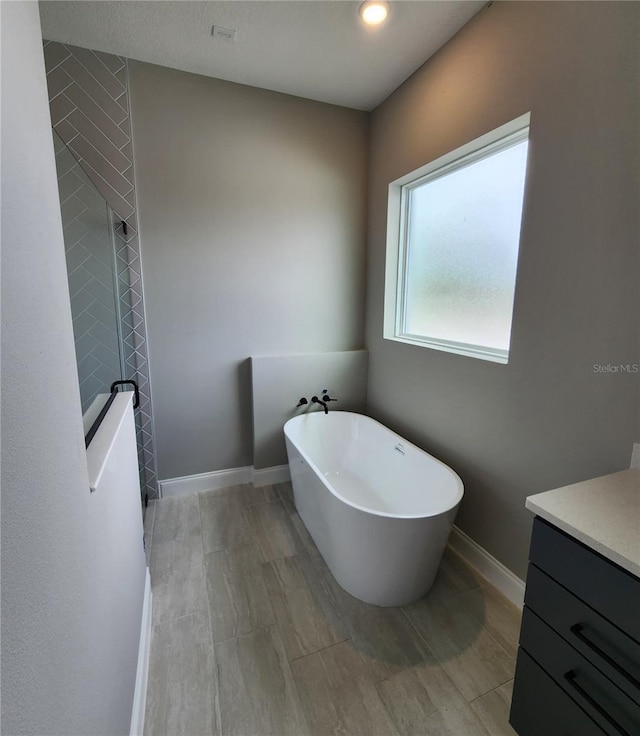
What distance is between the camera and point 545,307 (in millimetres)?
1490

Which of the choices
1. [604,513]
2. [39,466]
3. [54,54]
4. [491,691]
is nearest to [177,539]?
[491,691]

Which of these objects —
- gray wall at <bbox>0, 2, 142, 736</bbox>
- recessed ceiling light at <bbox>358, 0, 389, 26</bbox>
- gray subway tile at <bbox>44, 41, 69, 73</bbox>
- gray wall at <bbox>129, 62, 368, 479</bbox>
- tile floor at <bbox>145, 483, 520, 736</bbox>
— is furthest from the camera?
gray wall at <bbox>129, 62, 368, 479</bbox>

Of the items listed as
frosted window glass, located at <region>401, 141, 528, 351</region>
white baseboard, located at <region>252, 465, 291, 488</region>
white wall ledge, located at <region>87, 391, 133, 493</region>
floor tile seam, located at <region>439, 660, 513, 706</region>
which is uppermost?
frosted window glass, located at <region>401, 141, 528, 351</region>

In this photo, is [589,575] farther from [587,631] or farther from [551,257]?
[551,257]

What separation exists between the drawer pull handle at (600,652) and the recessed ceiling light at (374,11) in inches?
99.4

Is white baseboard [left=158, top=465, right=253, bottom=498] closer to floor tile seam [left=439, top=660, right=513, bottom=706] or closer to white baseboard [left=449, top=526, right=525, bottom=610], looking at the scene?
white baseboard [left=449, top=526, right=525, bottom=610]

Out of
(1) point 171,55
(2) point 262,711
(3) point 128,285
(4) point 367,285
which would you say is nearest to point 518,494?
(2) point 262,711

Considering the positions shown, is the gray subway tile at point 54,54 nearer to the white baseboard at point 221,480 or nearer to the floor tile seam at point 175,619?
the white baseboard at point 221,480

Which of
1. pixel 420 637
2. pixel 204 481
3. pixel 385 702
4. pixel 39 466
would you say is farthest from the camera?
pixel 204 481

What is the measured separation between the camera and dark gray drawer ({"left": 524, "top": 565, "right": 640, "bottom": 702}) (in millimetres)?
820

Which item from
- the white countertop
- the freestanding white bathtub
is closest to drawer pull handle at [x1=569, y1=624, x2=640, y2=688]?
the white countertop

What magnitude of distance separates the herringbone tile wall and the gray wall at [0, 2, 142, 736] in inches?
62.8

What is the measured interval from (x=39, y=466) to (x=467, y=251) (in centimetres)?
215

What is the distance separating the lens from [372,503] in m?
2.30
